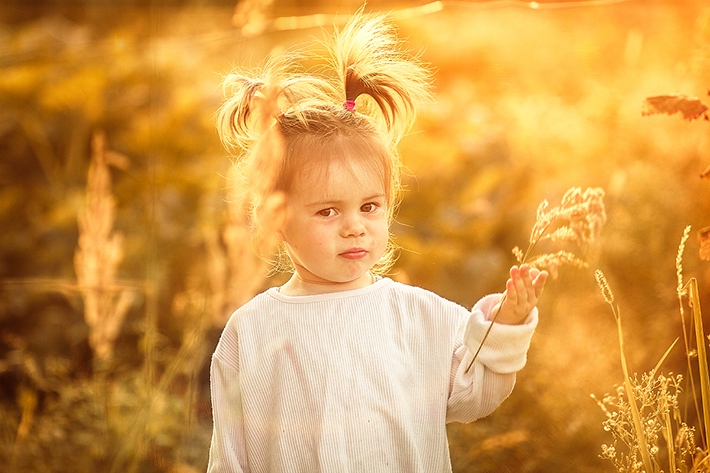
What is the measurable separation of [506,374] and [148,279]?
1.41 meters

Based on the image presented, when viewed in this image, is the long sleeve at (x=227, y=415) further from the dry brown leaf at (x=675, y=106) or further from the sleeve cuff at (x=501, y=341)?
the dry brown leaf at (x=675, y=106)

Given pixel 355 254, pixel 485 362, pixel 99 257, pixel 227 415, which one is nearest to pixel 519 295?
pixel 485 362

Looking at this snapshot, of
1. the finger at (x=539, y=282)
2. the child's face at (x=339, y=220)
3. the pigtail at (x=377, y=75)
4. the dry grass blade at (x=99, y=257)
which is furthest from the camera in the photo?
the dry grass blade at (x=99, y=257)

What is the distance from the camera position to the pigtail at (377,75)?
156 cm

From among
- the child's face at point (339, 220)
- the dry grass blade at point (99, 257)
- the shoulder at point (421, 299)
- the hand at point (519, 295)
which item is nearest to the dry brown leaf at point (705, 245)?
the hand at point (519, 295)

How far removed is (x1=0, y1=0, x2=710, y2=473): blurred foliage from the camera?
212 cm

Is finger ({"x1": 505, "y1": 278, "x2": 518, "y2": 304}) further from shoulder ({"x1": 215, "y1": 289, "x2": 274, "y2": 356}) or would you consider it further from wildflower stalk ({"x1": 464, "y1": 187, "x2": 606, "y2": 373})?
shoulder ({"x1": 215, "y1": 289, "x2": 274, "y2": 356})

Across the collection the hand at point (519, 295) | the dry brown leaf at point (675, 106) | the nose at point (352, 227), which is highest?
the dry brown leaf at point (675, 106)

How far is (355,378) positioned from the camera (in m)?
1.44

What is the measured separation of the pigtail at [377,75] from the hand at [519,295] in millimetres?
360

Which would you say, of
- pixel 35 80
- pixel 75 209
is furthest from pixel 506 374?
pixel 35 80

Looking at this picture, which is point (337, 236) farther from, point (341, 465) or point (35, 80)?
point (35, 80)

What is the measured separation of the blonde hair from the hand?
0.94ft

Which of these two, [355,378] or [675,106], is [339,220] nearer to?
[355,378]
